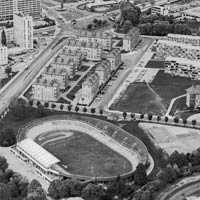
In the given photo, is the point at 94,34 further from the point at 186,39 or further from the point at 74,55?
the point at 186,39

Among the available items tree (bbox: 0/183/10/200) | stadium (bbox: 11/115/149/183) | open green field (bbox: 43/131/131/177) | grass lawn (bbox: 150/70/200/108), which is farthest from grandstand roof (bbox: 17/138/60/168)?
grass lawn (bbox: 150/70/200/108)

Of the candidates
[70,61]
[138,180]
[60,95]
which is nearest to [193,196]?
[138,180]

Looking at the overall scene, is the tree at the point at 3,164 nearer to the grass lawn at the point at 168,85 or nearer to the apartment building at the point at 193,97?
the grass lawn at the point at 168,85

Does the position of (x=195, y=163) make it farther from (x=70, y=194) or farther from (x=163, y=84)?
(x=163, y=84)

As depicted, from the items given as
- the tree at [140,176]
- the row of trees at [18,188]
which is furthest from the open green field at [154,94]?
the row of trees at [18,188]

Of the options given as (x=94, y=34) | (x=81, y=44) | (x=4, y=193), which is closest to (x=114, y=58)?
(x=81, y=44)
